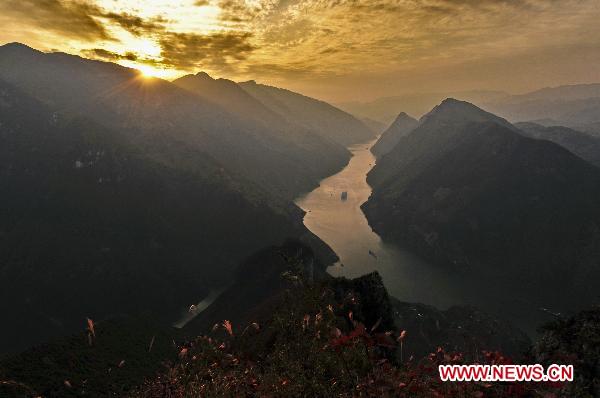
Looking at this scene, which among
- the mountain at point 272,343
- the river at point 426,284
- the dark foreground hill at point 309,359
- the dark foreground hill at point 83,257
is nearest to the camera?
the dark foreground hill at point 309,359

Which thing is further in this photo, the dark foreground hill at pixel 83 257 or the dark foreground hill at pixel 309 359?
the dark foreground hill at pixel 83 257

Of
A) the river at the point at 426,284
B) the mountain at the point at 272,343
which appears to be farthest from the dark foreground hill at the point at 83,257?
the mountain at the point at 272,343

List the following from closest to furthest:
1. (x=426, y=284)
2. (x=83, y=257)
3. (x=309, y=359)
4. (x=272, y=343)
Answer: (x=309, y=359), (x=272, y=343), (x=426, y=284), (x=83, y=257)

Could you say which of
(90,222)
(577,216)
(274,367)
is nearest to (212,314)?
(90,222)

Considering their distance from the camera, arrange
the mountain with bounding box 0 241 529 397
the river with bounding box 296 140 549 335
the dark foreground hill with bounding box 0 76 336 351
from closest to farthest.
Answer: the mountain with bounding box 0 241 529 397
the river with bounding box 296 140 549 335
the dark foreground hill with bounding box 0 76 336 351

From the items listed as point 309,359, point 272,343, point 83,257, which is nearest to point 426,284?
point 272,343

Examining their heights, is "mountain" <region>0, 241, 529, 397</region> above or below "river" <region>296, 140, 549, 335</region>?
above

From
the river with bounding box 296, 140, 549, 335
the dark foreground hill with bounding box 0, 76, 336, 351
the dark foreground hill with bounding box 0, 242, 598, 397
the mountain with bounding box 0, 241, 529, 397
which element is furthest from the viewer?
the dark foreground hill with bounding box 0, 76, 336, 351

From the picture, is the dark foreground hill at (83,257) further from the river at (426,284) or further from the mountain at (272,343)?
the mountain at (272,343)

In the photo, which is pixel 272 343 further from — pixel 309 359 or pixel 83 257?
pixel 83 257

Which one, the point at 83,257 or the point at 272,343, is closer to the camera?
the point at 272,343

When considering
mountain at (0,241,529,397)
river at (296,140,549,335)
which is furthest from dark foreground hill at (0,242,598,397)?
river at (296,140,549,335)

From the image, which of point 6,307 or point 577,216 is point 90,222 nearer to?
point 6,307

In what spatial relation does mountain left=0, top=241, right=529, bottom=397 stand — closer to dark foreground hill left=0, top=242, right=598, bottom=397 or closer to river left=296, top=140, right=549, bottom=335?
dark foreground hill left=0, top=242, right=598, bottom=397
